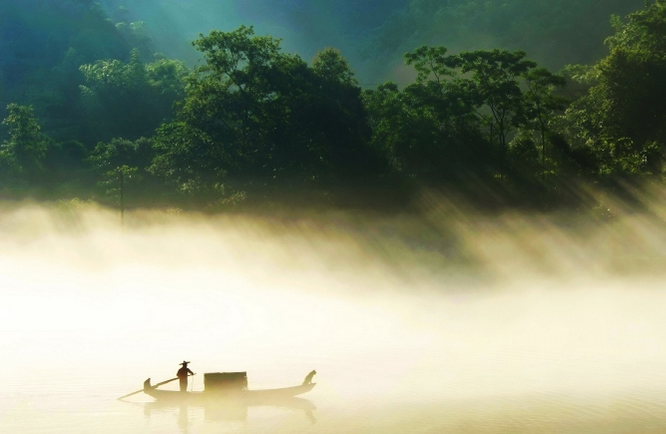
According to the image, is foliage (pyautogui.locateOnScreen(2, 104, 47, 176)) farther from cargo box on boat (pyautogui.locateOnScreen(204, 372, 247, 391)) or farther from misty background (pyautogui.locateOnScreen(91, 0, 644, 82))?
cargo box on boat (pyautogui.locateOnScreen(204, 372, 247, 391))

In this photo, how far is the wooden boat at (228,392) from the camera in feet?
70.6


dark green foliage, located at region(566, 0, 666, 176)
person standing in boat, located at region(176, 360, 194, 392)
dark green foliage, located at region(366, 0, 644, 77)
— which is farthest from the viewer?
dark green foliage, located at region(366, 0, 644, 77)

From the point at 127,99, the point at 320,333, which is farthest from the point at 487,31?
the point at 320,333

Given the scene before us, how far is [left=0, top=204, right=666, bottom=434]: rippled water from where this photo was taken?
20516 millimetres

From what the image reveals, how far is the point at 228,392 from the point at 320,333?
39.2 feet

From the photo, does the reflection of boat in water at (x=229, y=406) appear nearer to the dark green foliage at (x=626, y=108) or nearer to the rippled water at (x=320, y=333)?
the rippled water at (x=320, y=333)

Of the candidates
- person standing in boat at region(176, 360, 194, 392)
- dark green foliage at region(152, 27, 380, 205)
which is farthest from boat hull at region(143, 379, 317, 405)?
dark green foliage at region(152, 27, 380, 205)

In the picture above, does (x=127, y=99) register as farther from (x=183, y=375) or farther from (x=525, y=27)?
(x=183, y=375)

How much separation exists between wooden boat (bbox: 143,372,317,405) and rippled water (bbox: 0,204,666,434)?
0.32 meters

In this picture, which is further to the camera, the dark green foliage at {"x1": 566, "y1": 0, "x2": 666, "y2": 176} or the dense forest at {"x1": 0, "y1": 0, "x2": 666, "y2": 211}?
the dense forest at {"x1": 0, "y1": 0, "x2": 666, "y2": 211}

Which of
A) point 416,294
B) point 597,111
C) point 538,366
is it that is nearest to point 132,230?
point 416,294

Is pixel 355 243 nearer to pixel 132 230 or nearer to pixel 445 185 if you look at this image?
pixel 445 185

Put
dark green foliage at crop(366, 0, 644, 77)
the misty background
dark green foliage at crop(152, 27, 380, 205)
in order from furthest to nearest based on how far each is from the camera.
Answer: the misty background < dark green foliage at crop(366, 0, 644, 77) < dark green foliage at crop(152, 27, 380, 205)

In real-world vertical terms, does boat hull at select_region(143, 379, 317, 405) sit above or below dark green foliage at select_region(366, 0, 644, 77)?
below
